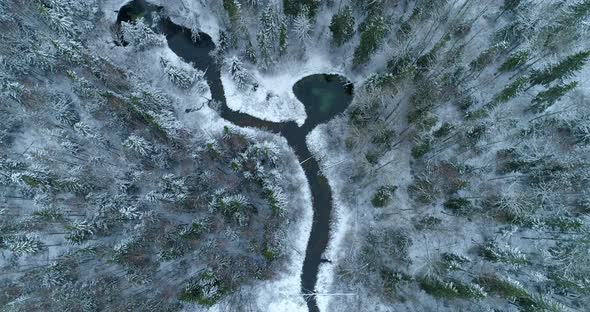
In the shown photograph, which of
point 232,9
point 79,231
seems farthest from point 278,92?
point 79,231

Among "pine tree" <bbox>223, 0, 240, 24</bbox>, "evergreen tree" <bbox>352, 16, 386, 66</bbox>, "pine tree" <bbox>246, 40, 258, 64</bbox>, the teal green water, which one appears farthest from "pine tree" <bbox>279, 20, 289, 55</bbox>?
"evergreen tree" <bbox>352, 16, 386, 66</bbox>

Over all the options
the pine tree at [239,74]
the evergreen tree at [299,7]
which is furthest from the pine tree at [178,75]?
the evergreen tree at [299,7]

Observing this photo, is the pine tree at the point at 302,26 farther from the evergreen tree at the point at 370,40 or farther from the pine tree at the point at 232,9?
the pine tree at the point at 232,9

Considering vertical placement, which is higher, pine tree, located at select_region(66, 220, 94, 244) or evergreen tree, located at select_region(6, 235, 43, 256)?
pine tree, located at select_region(66, 220, 94, 244)

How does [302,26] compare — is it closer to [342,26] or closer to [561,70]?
[342,26]

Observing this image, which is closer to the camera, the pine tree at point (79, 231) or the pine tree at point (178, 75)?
the pine tree at point (79, 231)

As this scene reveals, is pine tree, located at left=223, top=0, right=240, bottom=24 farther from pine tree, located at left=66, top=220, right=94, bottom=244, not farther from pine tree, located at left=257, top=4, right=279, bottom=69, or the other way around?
pine tree, located at left=66, top=220, right=94, bottom=244

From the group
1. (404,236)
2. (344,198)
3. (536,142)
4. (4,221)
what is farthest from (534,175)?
(4,221)
